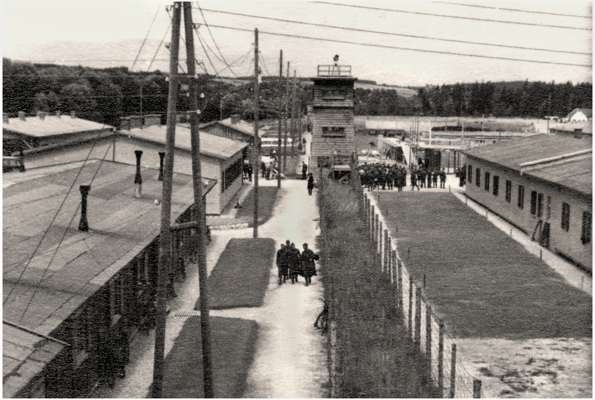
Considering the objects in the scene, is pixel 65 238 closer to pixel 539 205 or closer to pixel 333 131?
pixel 539 205

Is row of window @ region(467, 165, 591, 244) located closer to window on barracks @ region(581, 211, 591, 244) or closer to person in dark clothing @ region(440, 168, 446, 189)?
window on barracks @ region(581, 211, 591, 244)

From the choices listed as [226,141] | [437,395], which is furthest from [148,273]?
[226,141]

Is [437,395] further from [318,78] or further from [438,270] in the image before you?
[318,78]

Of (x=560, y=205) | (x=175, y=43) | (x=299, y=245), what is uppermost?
(x=175, y=43)

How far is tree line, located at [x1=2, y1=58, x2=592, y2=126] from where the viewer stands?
79.2 meters

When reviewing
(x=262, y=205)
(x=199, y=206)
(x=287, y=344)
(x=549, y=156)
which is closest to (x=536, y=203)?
(x=549, y=156)

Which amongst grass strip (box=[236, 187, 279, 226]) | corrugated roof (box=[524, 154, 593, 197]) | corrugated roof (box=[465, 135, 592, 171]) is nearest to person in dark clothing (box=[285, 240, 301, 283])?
corrugated roof (box=[524, 154, 593, 197])

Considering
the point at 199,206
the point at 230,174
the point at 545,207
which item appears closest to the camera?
the point at 199,206

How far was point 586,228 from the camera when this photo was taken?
2595cm

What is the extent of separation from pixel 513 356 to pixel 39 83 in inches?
3120

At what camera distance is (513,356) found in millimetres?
16922

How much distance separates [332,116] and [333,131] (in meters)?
1.44

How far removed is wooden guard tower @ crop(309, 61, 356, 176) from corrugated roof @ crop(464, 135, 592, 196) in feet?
58.0

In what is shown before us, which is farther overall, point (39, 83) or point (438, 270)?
point (39, 83)
